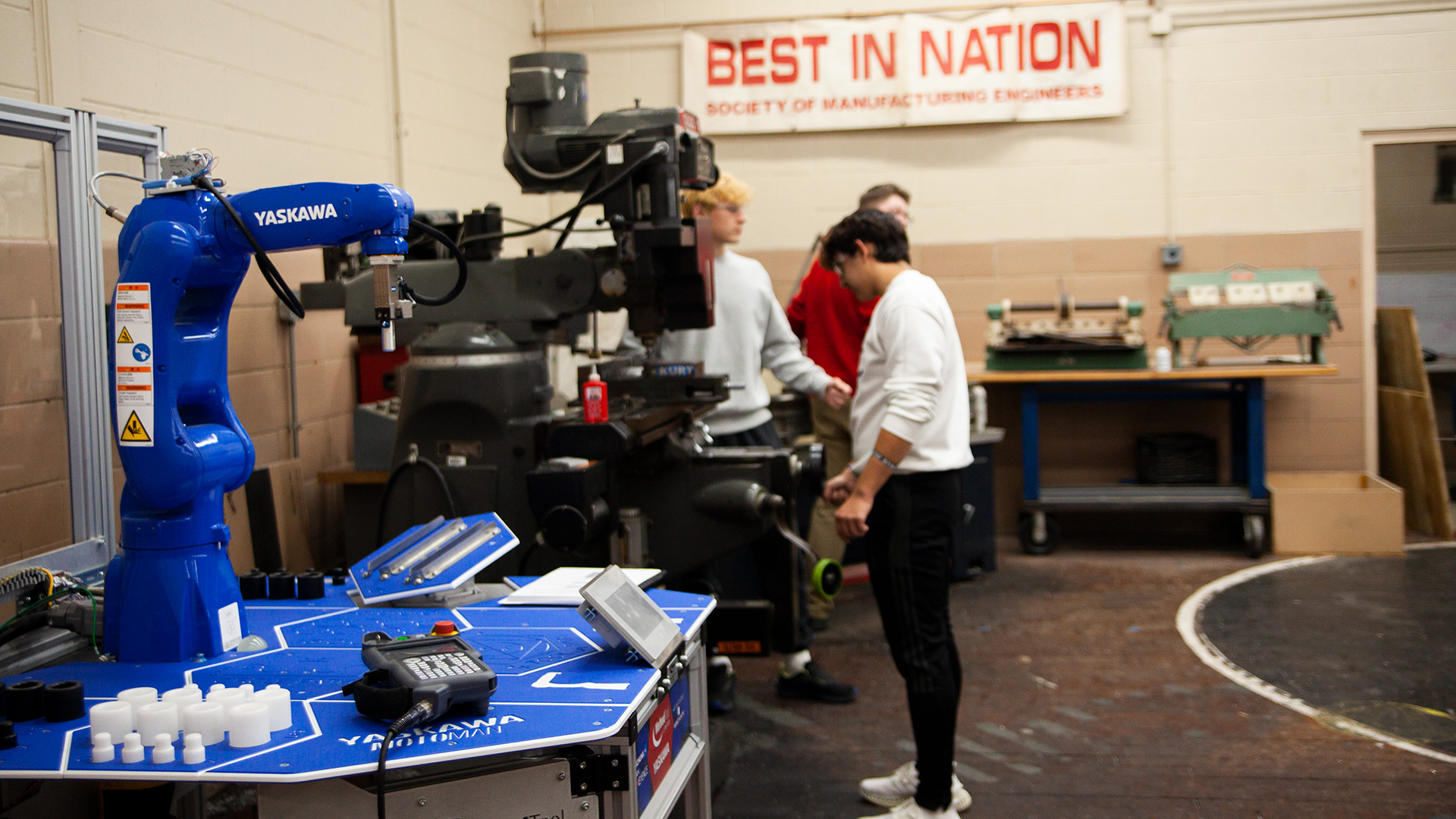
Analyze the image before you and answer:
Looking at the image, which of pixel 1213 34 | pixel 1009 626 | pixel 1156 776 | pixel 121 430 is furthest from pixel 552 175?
pixel 1213 34

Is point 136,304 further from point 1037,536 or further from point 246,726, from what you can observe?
point 1037,536

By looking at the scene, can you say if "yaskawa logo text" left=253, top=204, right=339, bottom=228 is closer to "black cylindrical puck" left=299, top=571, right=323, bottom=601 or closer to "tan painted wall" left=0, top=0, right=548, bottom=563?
"black cylindrical puck" left=299, top=571, right=323, bottom=601

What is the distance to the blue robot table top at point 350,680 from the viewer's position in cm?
124

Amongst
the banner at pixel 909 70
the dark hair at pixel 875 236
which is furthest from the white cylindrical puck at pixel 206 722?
the banner at pixel 909 70

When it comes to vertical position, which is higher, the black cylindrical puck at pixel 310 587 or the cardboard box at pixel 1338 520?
the black cylindrical puck at pixel 310 587

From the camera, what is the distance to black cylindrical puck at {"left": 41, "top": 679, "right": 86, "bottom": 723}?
136 centimetres

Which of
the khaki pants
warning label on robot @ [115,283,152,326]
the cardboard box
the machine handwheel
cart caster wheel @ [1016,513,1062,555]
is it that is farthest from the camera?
cart caster wheel @ [1016,513,1062,555]

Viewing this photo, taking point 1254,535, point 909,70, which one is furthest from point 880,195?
point 1254,535

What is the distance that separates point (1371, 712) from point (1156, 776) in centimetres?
77

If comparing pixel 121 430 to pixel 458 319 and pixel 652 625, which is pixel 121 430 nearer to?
pixel 652 625

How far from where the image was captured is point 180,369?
1630 millimetres

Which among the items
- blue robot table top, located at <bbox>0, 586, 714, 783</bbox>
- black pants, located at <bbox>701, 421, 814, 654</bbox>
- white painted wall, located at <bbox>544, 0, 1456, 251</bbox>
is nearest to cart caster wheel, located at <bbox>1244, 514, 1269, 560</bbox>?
white painted wall, located at <bbox>544, 0, 1456, 251</bbox>

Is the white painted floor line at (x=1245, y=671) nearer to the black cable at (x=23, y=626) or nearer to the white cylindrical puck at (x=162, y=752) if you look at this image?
the white cylindrical puck at (x=162, y=752)

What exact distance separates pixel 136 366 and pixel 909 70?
4355 millimetres
